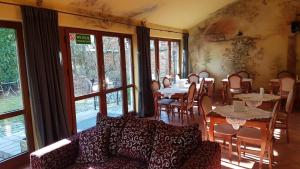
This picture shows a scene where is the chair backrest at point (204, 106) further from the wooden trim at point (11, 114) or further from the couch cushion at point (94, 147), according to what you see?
the wooden trim at point (11, 114)

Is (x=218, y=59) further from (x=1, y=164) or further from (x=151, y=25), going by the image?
(x=1, y=164)

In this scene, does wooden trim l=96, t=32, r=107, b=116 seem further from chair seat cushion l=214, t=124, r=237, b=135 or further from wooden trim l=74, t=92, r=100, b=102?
chair seat cushion l=214, t=124, r=237, b=135

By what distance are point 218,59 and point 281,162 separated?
16.5 ft

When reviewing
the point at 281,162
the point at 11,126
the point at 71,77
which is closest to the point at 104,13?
the point at 71,77

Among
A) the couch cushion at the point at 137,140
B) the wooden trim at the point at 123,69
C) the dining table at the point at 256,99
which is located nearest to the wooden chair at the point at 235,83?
the dining table at the point at 256,99

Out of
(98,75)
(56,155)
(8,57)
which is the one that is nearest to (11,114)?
(8,57)

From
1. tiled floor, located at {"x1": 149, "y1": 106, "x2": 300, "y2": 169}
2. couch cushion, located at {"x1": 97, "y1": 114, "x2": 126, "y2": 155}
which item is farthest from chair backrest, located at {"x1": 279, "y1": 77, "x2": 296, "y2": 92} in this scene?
couch cushion, located at {"x1": 97, "y1": 114, "x2": 126, "y2": 155}

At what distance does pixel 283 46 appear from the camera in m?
6.91

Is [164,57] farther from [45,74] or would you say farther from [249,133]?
[249,133]

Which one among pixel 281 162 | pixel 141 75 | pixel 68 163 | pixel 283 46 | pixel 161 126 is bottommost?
pixel 281 162

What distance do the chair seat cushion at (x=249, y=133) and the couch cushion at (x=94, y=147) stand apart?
1.79 metres

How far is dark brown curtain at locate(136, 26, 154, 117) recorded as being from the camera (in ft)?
18.7

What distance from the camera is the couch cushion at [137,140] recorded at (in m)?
2.39

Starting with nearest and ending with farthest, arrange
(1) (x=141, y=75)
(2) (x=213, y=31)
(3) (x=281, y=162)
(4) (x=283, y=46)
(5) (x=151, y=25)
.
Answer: (3) (x=281, y=162) → (1) (x=141, y=75) → (5) (x=151, y=25) → (4) (x=283, y=46) → (2) (x=213, y=31)
